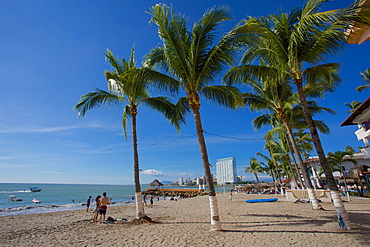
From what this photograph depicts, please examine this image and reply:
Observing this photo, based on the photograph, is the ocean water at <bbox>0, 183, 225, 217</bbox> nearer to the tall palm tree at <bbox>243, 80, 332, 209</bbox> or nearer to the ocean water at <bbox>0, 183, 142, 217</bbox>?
the ocean water at <bbox>0, 183, 142, 217</bbox>

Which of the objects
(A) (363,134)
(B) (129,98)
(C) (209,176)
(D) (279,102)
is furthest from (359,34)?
(A) (363,134)

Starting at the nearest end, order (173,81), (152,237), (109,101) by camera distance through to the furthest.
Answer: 1. (152,237)
2. (173,81)
3. (109,101)

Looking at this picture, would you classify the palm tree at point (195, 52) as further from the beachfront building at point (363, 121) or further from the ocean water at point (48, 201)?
the ocean water at point (48, 201)

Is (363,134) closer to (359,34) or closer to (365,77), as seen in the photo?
(365,77)

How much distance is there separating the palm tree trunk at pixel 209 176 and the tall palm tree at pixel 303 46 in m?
2.85

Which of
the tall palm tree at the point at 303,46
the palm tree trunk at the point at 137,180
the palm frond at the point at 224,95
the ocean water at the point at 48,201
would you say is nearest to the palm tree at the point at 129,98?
the palm tree trunk at the point at 137,180

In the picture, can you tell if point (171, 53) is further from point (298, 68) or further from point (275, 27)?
point (298, 68)

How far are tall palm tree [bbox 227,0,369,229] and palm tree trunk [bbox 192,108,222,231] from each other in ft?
9.36

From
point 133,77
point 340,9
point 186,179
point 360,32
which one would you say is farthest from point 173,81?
point 186,179

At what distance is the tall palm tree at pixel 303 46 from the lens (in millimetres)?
5594

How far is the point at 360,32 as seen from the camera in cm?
669

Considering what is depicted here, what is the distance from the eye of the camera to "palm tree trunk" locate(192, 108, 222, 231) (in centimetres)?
608

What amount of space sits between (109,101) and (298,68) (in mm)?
9126

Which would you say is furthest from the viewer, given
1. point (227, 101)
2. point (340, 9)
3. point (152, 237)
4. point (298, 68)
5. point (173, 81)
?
point (227, 101)
